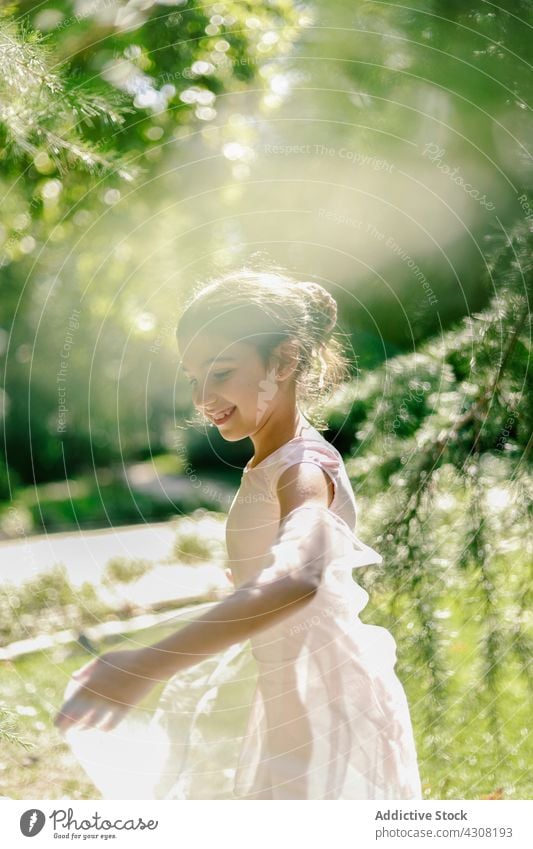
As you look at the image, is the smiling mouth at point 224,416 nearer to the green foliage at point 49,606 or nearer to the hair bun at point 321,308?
the hair bun at point 321,308

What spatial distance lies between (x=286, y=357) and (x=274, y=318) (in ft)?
0.13

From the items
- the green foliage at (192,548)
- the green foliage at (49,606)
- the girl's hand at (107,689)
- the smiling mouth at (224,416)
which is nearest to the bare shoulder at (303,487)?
the smiling mouth at (224,416)

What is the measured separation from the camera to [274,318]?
2.68ft

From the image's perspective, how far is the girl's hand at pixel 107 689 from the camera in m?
0.49

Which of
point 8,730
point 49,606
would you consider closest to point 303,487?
point 8,730

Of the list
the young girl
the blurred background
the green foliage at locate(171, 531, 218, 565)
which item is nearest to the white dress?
the young girl

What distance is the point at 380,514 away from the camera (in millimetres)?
852

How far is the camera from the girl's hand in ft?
1.59

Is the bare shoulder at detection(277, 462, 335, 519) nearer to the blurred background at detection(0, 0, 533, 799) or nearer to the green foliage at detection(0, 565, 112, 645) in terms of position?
the blurred background at detection(0, 0, 533, 799)

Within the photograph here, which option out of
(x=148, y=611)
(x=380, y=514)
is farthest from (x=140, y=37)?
(x=148, y=611)

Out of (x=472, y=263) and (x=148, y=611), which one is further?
(x=148, y=611)

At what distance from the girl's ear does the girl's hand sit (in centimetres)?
38

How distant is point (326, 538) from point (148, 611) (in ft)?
3.18
